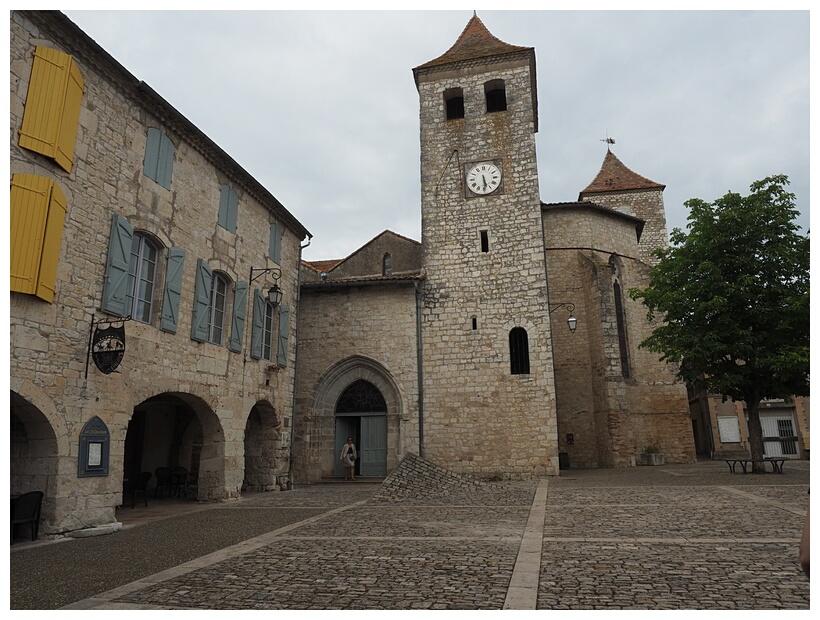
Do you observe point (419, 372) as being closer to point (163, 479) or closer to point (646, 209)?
point (163, 479)

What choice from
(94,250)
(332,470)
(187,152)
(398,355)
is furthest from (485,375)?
(94,250)

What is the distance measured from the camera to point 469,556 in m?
5.52

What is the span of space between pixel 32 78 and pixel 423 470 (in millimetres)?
10411

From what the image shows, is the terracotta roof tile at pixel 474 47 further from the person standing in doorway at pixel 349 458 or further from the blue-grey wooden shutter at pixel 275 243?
the person standing in doorway at pixel 349 458

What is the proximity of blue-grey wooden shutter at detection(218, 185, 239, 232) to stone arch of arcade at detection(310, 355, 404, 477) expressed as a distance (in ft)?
19.1

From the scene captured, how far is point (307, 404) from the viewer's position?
54.3 ft

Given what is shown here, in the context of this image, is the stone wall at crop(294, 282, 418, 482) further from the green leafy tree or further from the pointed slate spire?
the pointed slate spire

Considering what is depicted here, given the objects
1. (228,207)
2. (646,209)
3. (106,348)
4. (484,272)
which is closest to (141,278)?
(106,348)

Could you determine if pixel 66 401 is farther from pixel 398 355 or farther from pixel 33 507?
pixel 398 355

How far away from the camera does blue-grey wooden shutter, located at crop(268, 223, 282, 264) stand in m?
14.3

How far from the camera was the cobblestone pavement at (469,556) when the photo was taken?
162 inches

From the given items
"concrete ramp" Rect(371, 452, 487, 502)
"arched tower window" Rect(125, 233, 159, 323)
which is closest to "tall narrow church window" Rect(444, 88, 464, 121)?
"concrete ramp" Rect(371, 452, 487, 502)

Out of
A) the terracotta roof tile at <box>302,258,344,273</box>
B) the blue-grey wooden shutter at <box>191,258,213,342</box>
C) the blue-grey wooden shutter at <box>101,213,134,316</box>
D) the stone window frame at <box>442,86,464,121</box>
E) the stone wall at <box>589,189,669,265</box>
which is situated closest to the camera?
the blue-grey wooden shutter at <box>101,213,134,316</box>

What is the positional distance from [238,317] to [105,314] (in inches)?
152
